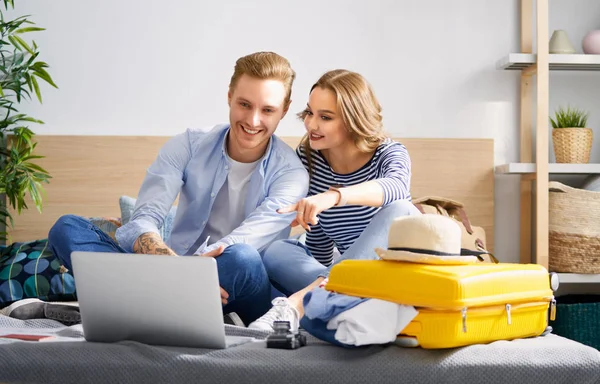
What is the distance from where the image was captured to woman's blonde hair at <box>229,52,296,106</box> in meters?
1.97

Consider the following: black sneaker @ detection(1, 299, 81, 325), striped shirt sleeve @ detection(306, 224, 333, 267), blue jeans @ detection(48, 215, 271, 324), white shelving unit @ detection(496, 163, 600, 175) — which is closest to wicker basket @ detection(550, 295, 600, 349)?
white shelving unit @ detection(496, 163, 600, 175)

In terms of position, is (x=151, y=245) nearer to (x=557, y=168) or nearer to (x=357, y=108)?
(x=357, y=108)

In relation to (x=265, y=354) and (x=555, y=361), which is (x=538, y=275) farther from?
(x=265, y=354)

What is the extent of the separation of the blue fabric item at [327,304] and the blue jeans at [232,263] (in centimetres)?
39

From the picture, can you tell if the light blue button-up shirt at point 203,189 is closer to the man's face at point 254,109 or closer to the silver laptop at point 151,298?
the man's face at point 254,109

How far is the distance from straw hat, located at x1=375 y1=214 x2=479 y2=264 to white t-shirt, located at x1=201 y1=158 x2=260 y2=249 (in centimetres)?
83

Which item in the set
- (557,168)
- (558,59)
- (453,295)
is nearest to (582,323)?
(557,168)

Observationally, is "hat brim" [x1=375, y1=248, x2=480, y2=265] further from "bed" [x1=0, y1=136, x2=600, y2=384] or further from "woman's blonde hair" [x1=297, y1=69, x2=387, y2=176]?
"woman's blonde hair" [x1=297, y1=69, x2=387, y2=176]

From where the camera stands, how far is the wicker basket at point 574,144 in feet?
9.83

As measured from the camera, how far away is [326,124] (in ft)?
6.37

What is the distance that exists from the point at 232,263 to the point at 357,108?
592 mm

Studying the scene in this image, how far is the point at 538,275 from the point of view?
53.2 inches

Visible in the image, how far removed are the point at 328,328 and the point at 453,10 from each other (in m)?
2.29

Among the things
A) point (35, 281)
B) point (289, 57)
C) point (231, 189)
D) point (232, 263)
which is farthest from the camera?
point (289, 57)
